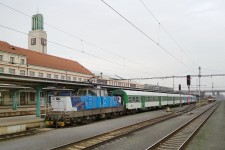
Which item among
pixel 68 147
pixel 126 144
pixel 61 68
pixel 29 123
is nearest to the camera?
pixel 68 147

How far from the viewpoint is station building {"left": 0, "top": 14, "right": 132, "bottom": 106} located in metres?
46.7

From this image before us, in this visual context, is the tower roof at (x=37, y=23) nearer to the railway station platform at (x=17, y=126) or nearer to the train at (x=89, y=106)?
the train at (x=89, y=106)

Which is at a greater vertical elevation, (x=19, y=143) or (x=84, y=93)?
(x=84, y=93)

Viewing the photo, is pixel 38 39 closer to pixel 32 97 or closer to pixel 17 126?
pixel 32 97

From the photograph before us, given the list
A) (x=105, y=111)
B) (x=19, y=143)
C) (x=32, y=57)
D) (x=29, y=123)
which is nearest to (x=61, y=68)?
(x=32, y=57)

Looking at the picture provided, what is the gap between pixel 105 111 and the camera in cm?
2716

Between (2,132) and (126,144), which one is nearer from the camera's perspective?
(126,144)

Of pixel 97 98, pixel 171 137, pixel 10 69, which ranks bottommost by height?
pixel 171 137

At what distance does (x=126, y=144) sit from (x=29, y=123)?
9.89 metres

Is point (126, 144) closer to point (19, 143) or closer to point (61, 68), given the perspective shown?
point (19, 143)

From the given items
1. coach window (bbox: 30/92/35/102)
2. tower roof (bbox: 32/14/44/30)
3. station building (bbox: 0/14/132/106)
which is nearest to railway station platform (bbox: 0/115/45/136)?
station building (bbox: 0/14/132/106)

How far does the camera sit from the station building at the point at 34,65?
1840 inches

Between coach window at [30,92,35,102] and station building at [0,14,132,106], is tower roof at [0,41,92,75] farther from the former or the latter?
coach window at [30,92,35,102]

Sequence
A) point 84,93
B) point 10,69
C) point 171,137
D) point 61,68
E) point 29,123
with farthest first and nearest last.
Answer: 1. point 61,68
2. point 10,69
3. point 84,93
4. point 29,123
5. point 171,137
